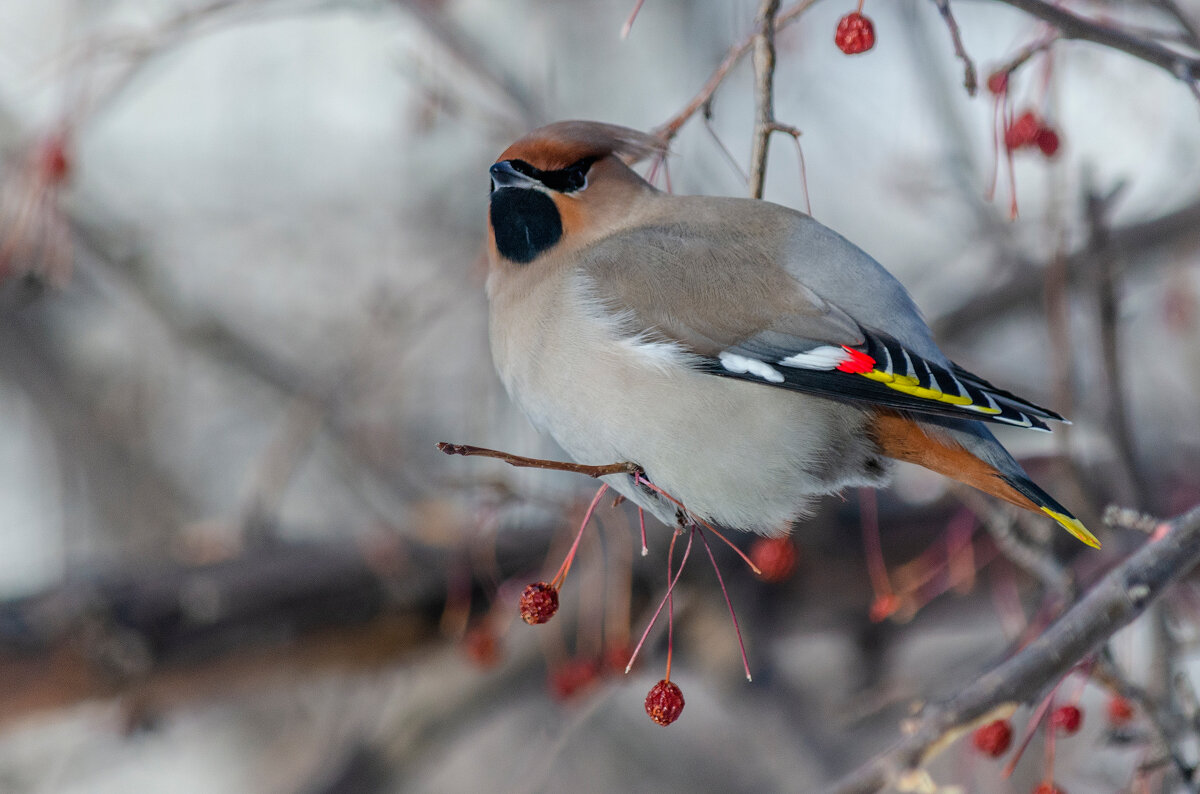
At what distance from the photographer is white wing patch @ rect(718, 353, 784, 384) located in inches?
84.3

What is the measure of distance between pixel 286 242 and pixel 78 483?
1788 mm

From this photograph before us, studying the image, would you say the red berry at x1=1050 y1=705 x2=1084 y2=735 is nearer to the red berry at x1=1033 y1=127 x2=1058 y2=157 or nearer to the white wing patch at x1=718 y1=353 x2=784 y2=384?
the white wing patch at x1=718 y1=353 x2=784 y2=384

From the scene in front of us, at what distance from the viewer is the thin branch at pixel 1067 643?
1588 millimetres

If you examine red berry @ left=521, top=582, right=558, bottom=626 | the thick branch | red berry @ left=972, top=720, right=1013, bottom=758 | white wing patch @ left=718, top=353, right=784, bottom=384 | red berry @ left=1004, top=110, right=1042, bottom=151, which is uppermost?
the thick branch

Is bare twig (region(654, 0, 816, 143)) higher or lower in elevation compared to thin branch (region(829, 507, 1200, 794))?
higher

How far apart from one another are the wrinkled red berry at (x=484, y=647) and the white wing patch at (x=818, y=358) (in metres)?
1.39

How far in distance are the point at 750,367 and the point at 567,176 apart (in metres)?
0.69

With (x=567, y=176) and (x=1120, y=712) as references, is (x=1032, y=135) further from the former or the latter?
(x=1120, y=712)

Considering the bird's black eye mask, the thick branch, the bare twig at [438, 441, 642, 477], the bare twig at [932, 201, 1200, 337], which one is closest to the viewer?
the bare twig at [438, 441, 642, 477]

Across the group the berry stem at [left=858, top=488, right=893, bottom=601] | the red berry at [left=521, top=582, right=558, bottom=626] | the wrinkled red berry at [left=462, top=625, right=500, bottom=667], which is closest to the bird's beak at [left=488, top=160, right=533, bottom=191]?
the red berry at [left=521, top=582, right=558, bottom=626]

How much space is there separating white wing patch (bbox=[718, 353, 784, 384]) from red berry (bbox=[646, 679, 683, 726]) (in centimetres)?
59

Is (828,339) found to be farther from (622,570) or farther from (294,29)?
(294,29)

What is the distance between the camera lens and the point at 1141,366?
5.56 meters

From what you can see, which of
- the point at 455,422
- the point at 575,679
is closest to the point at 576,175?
the point at 575,679
